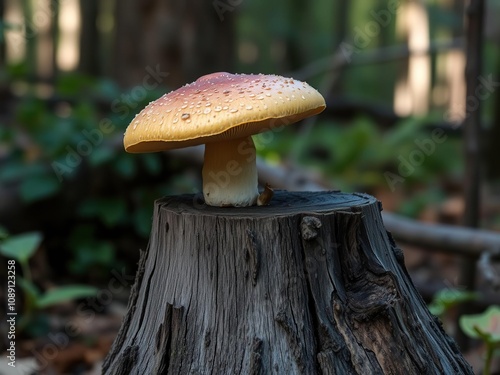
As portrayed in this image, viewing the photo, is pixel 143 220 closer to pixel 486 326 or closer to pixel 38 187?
pixel 38 187

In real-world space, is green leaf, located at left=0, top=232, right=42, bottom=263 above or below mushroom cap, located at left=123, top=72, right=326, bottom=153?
below

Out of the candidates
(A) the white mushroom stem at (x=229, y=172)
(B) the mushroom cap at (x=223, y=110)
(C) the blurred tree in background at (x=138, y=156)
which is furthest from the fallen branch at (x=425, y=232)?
(B) the mushroom cap at (x=223, y=110)

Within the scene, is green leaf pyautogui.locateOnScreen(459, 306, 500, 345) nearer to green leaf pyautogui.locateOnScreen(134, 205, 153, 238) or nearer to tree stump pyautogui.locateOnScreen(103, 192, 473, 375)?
tree stump pyautogui.locateOnScreen(103, 192, 473, 375)

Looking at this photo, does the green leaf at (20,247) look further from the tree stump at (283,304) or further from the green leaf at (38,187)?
the tree stump at (283,304)

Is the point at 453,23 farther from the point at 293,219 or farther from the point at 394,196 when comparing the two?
the point at 293,219

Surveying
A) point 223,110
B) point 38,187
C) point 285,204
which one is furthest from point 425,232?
point 38,187

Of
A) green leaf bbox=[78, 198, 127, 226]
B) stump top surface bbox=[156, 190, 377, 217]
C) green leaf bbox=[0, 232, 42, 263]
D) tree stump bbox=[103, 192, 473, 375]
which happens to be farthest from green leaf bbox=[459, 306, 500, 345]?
green leaf bbox=[78, 198, 127, 226]
